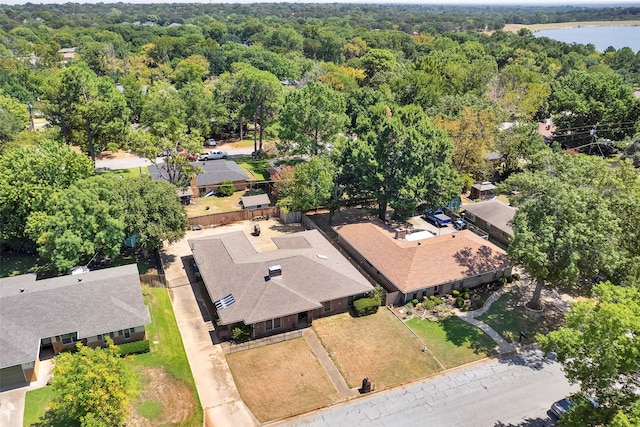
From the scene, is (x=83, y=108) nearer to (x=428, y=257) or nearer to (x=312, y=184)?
(x=312, y=184)

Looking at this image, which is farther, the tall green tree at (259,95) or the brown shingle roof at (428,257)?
the tall green tree at (259,95)

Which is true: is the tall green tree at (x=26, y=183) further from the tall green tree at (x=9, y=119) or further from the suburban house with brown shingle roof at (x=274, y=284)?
the tall green tree at (x=9, y=119)

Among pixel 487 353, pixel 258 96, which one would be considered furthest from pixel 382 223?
pixel 258 96

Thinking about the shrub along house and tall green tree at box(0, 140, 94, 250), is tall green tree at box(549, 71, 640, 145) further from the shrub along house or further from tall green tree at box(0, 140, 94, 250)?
tall green tree at box(0, 140, 94, 250)

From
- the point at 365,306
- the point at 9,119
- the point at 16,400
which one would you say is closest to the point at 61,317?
the point at 16,400

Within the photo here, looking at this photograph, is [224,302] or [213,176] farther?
[213,176]

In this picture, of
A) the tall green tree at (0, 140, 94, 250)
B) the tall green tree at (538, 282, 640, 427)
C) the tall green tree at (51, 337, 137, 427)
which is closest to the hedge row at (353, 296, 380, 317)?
the tall green tree at (538, 282, 640, 427)

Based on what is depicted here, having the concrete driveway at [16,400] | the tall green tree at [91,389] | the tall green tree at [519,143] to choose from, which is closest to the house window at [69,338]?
the concrete driveway at [16,400]
